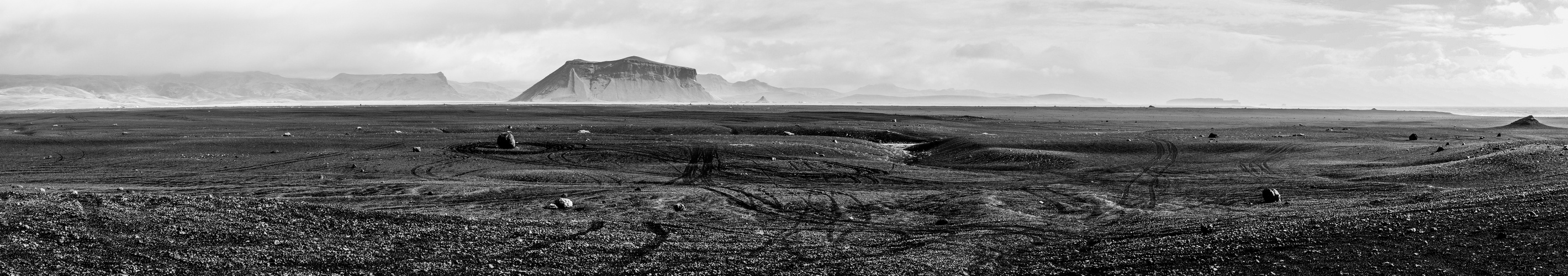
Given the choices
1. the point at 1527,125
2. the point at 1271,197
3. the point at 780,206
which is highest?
the point at 1527,125

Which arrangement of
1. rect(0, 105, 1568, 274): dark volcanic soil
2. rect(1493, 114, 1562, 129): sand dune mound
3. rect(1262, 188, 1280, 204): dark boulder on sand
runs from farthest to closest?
rect(1493, 114, 1562, 129): sand dune mound, rect(1262, 188, 1280, 204): dark boulder on sand, rect(0, 105, 1568, 274): dark volcanic soil

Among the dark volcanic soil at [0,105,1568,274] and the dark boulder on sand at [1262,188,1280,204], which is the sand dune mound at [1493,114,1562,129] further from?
the dark boulder on sand at [1262,188,1280,204]

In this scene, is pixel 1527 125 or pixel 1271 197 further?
pixel 1527 125

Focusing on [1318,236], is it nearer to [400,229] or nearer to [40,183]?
[400,229]

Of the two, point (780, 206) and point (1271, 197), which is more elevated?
point (1271, 197)

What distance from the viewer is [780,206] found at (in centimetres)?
2236

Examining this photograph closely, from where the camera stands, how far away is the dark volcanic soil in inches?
554

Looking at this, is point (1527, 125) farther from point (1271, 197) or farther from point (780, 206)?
point (780, 206)

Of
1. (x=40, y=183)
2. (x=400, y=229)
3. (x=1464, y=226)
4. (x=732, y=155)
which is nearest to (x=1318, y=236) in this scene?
(x=1464, y=226)

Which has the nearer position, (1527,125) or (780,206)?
(780,206)

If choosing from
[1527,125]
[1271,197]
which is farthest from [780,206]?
[1527,125]

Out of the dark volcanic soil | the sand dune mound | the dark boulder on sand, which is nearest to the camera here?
Answer: the dark volcanic soil

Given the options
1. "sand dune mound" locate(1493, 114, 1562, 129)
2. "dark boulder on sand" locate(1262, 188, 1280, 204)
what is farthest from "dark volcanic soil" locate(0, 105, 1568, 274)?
"sand dune mound" locate(1493, 114, 1562, 129)

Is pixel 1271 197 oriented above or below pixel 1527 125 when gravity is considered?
below
